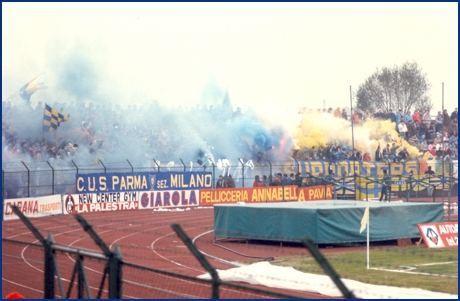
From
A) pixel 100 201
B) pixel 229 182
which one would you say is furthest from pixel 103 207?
pixel 229 182

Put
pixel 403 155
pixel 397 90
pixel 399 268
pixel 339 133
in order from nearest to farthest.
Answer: pixel 399 268, pixel 403 155, pixel 339 133, pixel 397 90

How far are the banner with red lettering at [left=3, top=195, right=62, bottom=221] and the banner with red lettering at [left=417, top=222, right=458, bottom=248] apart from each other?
1383cm

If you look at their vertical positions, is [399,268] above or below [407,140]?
below

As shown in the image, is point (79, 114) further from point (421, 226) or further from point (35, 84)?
point (421, 226)

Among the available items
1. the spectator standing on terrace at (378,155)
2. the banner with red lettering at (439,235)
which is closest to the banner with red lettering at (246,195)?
the spectator standing on terrace at (378,155)

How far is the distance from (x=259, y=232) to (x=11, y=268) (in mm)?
9152

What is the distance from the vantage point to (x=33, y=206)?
30.1 metres

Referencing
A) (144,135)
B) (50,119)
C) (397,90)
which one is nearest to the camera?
Result: (50,119)

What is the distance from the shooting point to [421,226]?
21.8 meters

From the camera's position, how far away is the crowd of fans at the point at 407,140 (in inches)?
1922

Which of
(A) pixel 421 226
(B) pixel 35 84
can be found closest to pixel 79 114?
(B) pixel 35 84

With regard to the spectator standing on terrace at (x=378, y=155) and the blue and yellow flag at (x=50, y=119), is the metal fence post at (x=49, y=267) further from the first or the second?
the spectator standing on terrace at (x=378, y=155)

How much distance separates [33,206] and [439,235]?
16022mm

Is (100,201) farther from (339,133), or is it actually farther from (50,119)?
(339,133)
